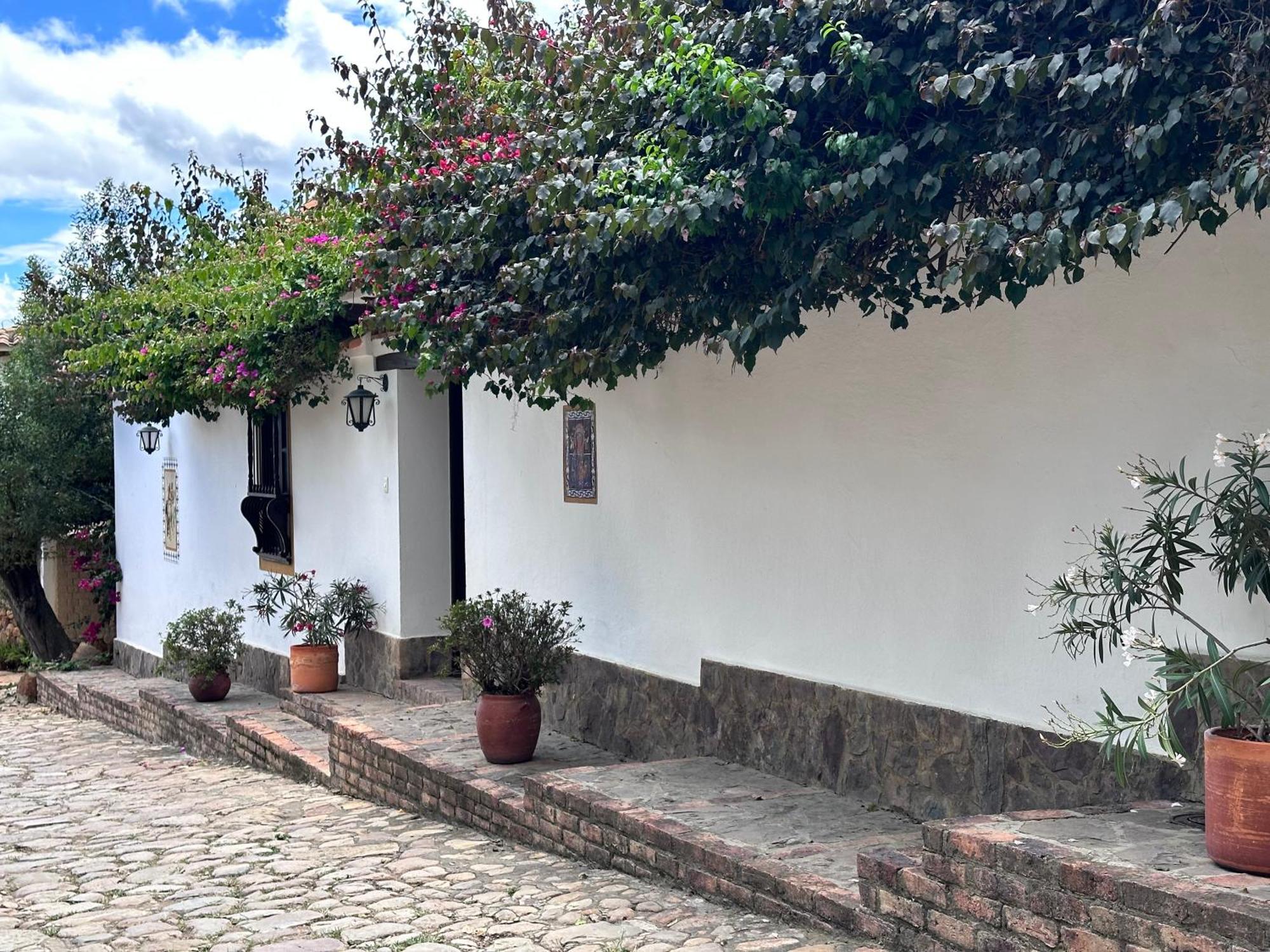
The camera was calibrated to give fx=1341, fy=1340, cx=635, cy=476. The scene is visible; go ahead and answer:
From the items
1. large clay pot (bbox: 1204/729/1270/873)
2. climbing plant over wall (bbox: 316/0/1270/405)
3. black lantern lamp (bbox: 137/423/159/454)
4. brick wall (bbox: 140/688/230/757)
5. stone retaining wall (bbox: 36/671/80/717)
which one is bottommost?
stone retaining wall (bbox: 36/671/80/717)

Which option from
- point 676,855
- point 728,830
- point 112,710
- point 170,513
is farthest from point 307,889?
point 170,513

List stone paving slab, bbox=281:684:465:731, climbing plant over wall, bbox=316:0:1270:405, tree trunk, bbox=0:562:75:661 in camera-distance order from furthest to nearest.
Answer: tree trunk, bbox=0:562:75:661 < stone paving slab, bbox=281:684:465:731 < climbing plant over wall, bbox=316:0:1270:405

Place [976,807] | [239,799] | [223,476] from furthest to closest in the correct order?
[223,476] < [239,799] < [976,807]

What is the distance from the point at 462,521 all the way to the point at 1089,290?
6.44 meters

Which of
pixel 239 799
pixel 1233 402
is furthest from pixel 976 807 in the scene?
pixel 239 799

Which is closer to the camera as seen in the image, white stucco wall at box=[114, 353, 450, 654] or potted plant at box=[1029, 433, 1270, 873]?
potted plant at box=[1029, 433, 1270, 873]

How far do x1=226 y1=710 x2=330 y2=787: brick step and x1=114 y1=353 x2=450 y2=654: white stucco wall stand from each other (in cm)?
105

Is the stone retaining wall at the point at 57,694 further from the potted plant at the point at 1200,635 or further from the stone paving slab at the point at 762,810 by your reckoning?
the potted plant at the point at 1200,635

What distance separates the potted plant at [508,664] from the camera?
24.0 feet

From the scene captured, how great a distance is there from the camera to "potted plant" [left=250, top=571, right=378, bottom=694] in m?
10.7

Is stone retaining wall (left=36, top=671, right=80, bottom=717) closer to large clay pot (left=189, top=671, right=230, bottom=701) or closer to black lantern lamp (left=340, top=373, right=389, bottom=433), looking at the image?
large clay pot (left=189, top=671, right=230, bottom=701)

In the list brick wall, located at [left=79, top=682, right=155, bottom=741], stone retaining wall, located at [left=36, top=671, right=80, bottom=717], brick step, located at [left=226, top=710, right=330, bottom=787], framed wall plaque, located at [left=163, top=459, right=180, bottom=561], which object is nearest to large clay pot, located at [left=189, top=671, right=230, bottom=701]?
brick wall, located at [left=79, top=682, right=155, bottom=741]

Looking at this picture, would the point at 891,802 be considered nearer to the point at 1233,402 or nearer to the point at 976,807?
the point at 976,807

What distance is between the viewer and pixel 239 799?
340 inches
